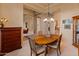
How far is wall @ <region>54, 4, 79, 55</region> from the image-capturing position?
9.70 ft

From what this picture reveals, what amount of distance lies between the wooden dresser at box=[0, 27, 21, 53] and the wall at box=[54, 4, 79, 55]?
77 centimetres

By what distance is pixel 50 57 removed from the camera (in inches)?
118

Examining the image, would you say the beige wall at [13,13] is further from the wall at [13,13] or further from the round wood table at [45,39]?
the round wood table at [45,39]

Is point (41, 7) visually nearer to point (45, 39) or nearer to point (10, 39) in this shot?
point (45, 39)

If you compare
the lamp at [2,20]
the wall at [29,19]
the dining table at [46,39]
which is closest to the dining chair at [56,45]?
the dining table at [46,39]

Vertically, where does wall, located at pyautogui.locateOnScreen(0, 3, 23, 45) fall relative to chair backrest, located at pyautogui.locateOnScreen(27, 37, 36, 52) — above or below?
above

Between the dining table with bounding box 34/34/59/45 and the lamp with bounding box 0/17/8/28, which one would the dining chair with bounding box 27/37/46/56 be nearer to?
the dining table with bounding box 34/34/59/45

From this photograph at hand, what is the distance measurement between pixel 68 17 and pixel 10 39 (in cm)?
111

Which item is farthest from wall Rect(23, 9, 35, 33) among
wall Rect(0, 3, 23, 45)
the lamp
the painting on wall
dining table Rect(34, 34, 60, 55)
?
the painting on wall

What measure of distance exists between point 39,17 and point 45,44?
1.64 feet

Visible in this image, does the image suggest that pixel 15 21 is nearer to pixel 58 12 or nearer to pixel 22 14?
pixel 22 14

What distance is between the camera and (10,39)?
120 inches

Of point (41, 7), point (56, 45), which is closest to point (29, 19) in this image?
point (41, 7)

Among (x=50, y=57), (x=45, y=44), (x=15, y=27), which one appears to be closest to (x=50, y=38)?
(x=45, y=44)
